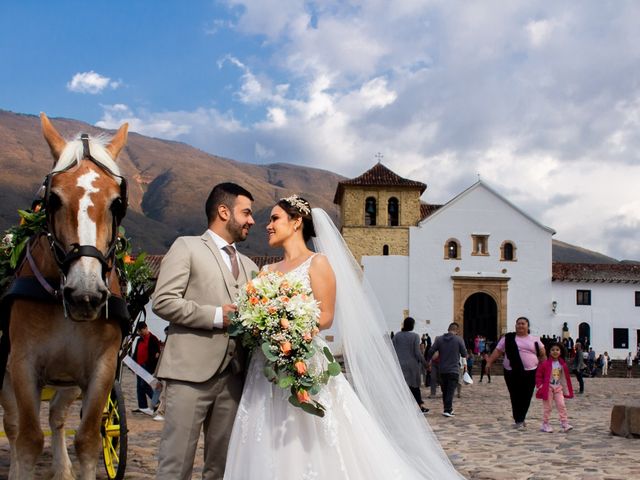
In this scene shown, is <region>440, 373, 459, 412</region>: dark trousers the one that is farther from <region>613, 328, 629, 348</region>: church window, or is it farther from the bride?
<region>613, 328, 629, 348</region>: church window

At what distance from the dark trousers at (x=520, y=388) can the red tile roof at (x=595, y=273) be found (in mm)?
39853

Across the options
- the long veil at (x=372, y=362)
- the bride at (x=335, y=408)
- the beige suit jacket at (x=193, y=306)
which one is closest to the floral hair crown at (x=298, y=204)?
the bride at (x=335, y=408)

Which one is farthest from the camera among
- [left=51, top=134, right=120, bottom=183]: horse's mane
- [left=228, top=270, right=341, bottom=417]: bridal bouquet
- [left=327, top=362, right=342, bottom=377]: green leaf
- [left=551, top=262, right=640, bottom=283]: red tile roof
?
[left=551, top=262, right=640, bottom=283]: red tile roof

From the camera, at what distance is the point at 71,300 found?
12.4 feet

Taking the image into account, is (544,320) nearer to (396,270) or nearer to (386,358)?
(396,270)

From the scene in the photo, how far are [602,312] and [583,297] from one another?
1.54m

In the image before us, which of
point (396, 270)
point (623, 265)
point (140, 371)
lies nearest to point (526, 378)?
point (140, 371)

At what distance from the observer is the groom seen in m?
4.19

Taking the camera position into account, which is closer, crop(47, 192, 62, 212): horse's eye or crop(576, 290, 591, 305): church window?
crop(47, 192, 62, 212): horse's eye

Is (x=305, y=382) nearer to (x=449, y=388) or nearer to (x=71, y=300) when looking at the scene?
(x=71, y=300)

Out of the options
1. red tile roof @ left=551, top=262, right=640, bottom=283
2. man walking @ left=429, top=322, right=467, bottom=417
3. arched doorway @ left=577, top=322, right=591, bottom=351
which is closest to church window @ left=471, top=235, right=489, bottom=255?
red tile roof @ left=551, top=262, right=640, bottom=283

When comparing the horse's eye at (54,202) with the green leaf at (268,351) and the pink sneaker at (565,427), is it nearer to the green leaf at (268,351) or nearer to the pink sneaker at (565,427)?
the green leaf at (268,351)

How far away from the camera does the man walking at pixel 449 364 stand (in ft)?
46.9

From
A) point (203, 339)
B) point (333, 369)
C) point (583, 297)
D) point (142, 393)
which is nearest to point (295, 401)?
point (333, 369)
